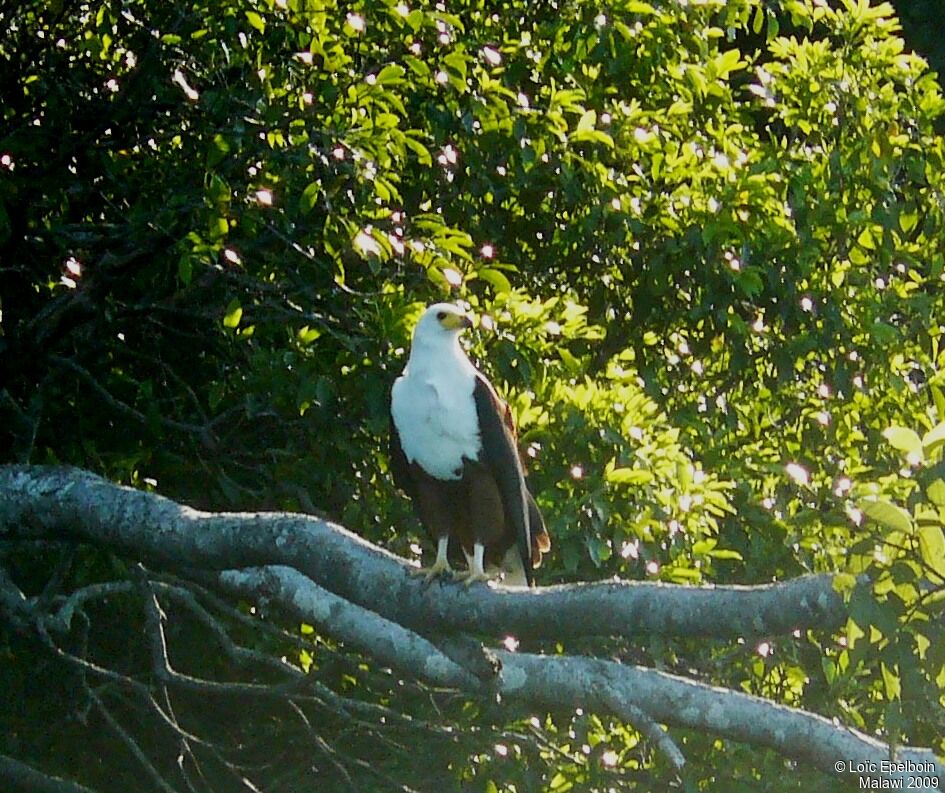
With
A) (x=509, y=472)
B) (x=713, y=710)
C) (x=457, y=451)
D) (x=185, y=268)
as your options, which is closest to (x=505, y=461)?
(x=509, y=472)

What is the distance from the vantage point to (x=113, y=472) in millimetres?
5070

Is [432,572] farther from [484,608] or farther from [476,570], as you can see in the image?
[476,570]

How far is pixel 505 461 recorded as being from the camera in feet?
14.3

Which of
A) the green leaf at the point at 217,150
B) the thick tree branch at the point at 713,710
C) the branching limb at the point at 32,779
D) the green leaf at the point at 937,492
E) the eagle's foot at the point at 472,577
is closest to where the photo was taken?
the green leaf at the point at 937,492

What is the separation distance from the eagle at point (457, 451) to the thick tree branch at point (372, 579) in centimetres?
88

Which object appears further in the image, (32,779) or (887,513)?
(32,779)

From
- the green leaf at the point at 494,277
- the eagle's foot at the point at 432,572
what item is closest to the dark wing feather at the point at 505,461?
the green leaf at the point at 494,277

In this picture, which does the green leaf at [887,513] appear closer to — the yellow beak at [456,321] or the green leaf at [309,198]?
the green leaf at [309,198]

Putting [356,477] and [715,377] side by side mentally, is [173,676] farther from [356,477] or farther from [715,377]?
[715,377]

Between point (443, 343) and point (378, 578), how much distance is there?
1.20 m

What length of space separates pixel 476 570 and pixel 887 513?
2.14m

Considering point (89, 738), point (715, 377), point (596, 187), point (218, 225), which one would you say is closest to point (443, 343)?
point (218, 225)

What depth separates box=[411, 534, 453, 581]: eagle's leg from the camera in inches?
139

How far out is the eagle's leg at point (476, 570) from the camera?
394 centimetres
